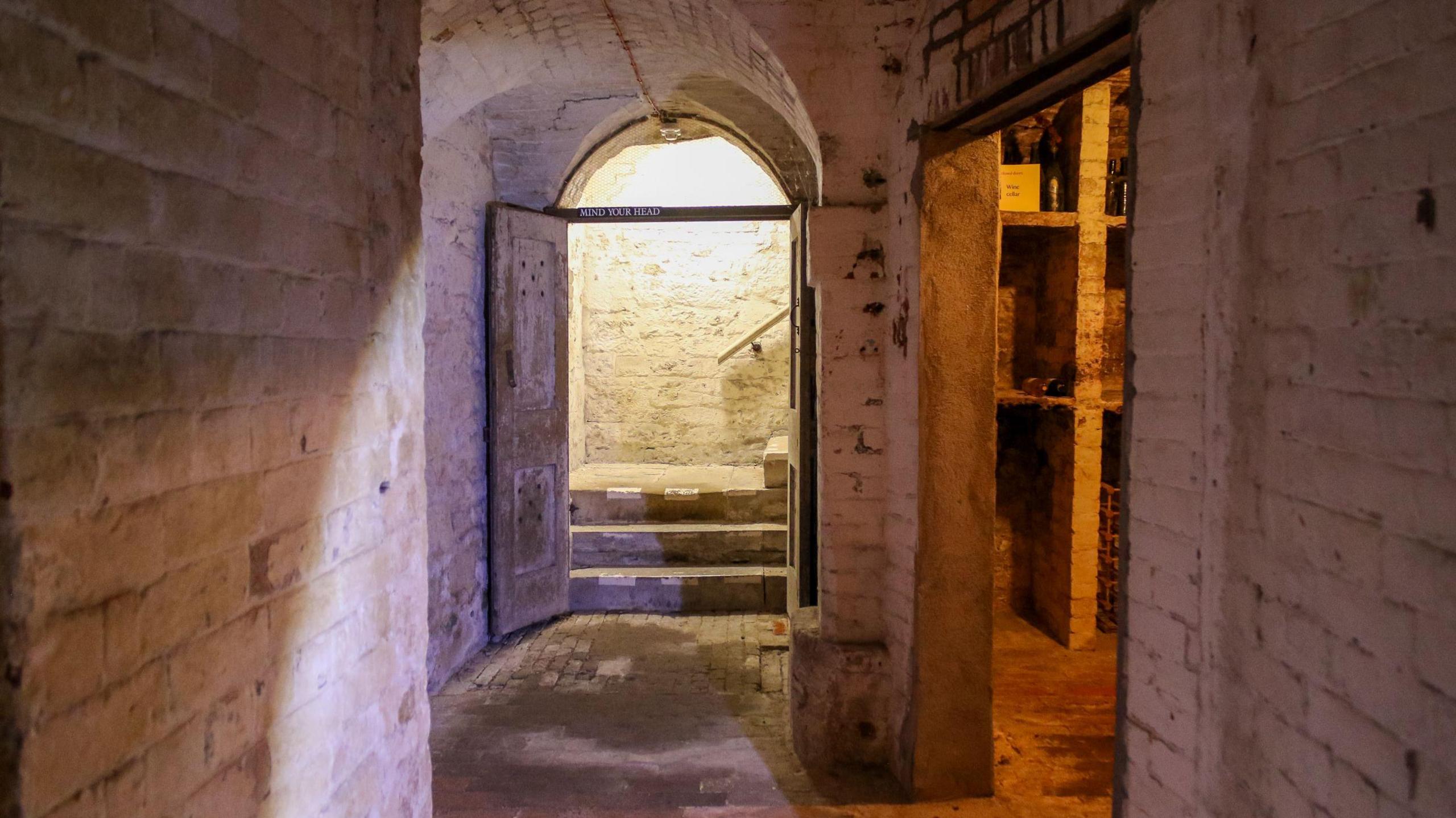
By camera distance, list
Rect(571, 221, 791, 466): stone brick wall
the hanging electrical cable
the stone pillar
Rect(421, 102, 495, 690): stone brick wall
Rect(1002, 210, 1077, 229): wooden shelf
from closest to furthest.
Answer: the stone pillar → the hanging electrical cable → Rect(421, 102, 495, 690): stone brick wall → Rect(1002, 210, 1077, 229): wooden shelf → Rect(571, 221, 791, 466): stone brick wall

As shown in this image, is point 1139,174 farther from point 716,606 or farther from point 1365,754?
point 716,606

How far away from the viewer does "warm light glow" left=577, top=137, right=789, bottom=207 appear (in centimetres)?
882

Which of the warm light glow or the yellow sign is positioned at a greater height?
the warm light glow

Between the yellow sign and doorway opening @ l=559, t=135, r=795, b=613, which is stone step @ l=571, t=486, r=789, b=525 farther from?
the yellow sign

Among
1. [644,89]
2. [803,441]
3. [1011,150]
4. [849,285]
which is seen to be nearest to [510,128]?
[644,89]

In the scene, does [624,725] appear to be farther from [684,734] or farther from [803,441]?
[803,441]

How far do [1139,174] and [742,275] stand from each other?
716 cm

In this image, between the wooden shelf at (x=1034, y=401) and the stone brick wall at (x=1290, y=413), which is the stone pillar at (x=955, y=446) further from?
the wooden shelf at (x=1034, y=401)

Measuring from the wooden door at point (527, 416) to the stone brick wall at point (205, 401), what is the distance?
9.87ft

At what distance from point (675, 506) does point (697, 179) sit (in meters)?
4.11

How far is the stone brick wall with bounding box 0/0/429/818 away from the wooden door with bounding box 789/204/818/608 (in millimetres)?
2955

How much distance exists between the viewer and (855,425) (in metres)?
3.47

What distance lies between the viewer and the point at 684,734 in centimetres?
396

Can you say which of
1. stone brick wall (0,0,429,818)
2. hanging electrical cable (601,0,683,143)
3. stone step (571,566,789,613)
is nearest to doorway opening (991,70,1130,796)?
stone step (571,566,789,613)
